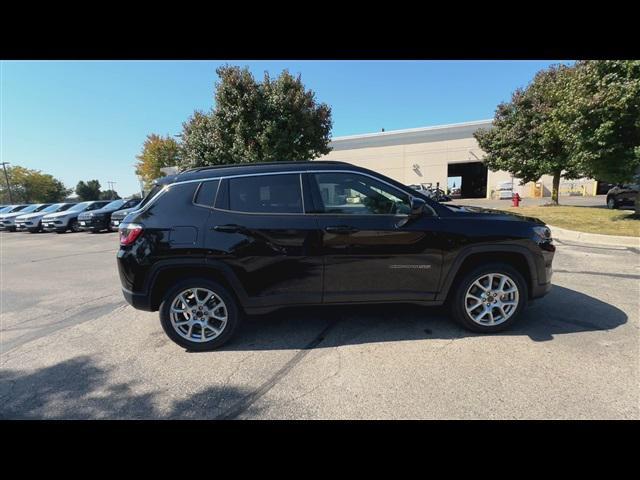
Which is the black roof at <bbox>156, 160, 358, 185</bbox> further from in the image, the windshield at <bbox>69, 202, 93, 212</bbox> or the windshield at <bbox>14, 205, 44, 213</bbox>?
the windshield at <bbox>14, 205, 44, 213</bbox>

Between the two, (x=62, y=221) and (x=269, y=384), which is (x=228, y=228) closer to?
(x=269, y=384)

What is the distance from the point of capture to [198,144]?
1420cm

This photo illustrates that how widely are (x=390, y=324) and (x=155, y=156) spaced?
41067 mm

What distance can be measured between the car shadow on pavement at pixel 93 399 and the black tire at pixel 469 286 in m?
2.28

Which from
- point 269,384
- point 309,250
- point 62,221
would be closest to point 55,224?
point 62,221

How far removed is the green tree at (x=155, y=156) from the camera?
34656mm

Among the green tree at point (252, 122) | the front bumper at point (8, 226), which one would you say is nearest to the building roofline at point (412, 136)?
the green tree at point (252, 122)

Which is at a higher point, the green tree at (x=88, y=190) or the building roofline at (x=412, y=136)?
the building roofline at (x=412, y=136)

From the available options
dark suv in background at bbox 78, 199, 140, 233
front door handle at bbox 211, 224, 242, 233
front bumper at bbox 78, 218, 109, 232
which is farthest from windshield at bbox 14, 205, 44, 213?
front door handle at bbox 211, 224, 242, 233

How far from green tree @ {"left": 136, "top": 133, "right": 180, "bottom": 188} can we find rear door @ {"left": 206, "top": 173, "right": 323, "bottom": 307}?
116ft

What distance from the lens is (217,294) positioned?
3.12 m

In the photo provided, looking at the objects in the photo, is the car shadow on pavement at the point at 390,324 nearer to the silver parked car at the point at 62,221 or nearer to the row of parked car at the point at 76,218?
the row of parked car at the point at 76,218
